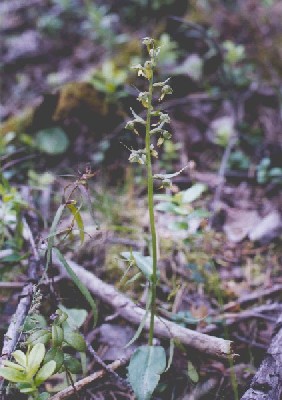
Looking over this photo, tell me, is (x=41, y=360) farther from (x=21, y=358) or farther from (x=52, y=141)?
(x=52, y=141)

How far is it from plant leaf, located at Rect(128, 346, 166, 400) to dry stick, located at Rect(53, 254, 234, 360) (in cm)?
12

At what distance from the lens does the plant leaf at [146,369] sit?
4.83ft

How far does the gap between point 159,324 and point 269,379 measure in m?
0.54

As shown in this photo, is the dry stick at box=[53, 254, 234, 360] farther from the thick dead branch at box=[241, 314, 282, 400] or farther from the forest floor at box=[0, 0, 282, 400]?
the thick dead branch at box=[241, 314, 282, 400]

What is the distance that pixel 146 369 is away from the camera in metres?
1.54

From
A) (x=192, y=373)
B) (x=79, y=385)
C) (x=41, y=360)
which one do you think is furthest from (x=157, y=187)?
(x=41, y=360)

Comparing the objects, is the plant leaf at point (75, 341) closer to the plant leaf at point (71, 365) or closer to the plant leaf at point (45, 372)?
the plant leaf at point (71, 365)

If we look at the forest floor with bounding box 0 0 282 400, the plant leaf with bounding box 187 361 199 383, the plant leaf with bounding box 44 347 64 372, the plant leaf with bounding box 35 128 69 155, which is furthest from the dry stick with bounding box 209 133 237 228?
the plant leaf with bounding box 44 347 64 372

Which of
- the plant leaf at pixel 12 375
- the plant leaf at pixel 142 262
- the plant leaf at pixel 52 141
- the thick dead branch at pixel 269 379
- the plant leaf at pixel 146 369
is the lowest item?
the plant leaf at pixel 146 369

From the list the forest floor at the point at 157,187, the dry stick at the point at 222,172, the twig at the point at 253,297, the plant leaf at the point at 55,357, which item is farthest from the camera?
the dry stick at the point at 222,172

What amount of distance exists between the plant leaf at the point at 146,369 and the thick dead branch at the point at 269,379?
0.33m

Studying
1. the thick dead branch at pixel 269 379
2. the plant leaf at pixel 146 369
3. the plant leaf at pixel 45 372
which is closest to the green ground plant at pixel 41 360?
the plant leaf at pixel 45 372

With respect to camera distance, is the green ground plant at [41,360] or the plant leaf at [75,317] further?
the plant leaf at [75,317]

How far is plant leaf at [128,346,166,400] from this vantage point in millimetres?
1471
